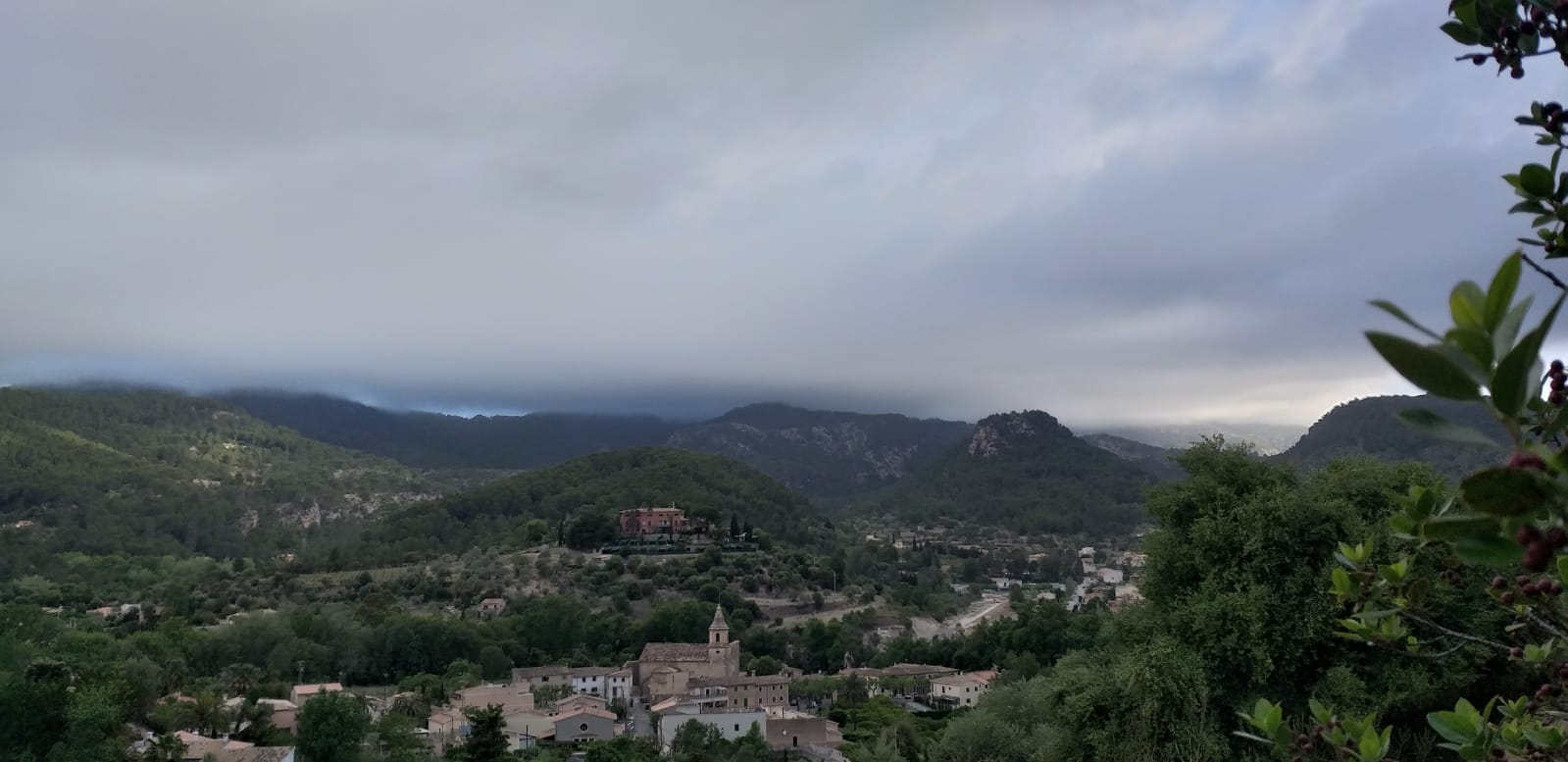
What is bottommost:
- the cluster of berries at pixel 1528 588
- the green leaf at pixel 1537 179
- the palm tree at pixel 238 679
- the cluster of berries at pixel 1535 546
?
the palm tree at pixel 238 679

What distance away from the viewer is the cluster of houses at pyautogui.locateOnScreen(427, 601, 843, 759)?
88.3 ft

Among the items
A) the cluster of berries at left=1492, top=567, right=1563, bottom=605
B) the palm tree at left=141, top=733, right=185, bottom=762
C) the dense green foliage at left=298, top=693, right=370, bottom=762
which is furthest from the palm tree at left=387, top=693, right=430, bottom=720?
the cluster of berries at left=1492, top=567, right=1563, bottom=605

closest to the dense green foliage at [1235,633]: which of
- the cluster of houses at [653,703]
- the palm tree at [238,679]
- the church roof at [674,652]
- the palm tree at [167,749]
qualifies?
the cluster of houses at [653,703]

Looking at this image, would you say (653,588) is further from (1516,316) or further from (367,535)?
(1516,316)

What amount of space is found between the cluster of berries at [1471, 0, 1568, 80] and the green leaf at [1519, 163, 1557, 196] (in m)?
0.37

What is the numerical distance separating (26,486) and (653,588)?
185ft

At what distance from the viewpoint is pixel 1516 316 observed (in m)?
0.84

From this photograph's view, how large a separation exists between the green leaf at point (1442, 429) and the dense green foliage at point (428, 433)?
147587 mm

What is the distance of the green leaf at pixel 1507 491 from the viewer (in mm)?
816

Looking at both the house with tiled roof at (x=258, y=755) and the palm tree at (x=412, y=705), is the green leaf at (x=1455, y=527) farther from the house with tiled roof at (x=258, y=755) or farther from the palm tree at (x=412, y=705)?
the palm tree at (x=412, y=705)

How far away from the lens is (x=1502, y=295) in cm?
86

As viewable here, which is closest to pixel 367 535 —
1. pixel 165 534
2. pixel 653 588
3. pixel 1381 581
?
pixel 165 534

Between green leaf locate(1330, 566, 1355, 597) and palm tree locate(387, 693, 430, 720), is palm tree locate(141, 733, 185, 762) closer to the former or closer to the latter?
palm tree locate(387, 693, 430, 720)

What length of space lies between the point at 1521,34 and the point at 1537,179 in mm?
439
